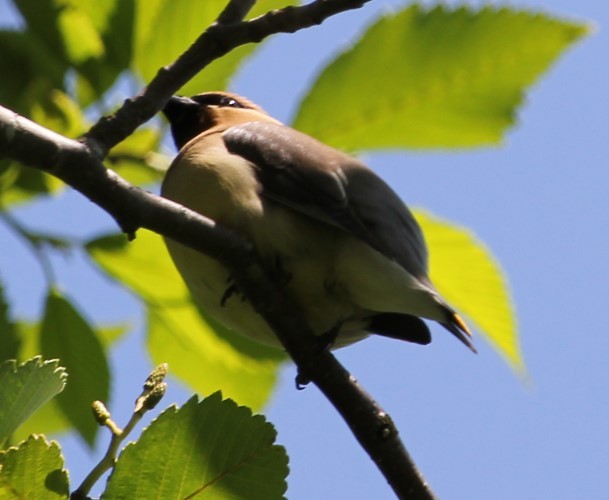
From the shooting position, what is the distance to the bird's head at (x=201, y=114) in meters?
5.24

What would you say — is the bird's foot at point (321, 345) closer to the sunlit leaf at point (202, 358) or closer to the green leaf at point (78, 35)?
the sunlit leaf at point (202, 358)

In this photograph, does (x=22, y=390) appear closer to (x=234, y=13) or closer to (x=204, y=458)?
(x=204, y=458)

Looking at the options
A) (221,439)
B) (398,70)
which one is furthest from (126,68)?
(221,439)

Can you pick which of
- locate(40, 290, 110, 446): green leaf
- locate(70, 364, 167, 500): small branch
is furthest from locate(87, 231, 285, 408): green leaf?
locate(70, 364, 167, 500): small branch

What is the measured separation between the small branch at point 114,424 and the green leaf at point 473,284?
187 cm

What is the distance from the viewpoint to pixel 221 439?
2.52m

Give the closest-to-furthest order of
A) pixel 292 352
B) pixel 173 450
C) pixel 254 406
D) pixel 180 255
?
pixel 173 450 → pixel 292 352 → pixel 180 255 → pixel 254 406

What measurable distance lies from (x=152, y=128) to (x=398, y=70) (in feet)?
3.15

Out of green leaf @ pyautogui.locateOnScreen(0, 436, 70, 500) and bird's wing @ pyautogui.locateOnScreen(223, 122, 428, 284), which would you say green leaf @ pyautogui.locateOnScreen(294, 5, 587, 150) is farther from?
green leaf @ pyautogui.locateOnScreen(0, 436, 70, 500)

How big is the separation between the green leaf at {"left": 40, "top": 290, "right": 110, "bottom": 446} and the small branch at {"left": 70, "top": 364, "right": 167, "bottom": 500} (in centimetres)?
132

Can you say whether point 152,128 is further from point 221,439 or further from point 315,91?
point 221,439

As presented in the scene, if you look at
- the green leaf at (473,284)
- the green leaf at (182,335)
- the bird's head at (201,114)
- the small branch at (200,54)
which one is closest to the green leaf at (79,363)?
the green leaf at (182,335)

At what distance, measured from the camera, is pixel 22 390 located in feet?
7.69

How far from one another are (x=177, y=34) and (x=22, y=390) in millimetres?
1940
